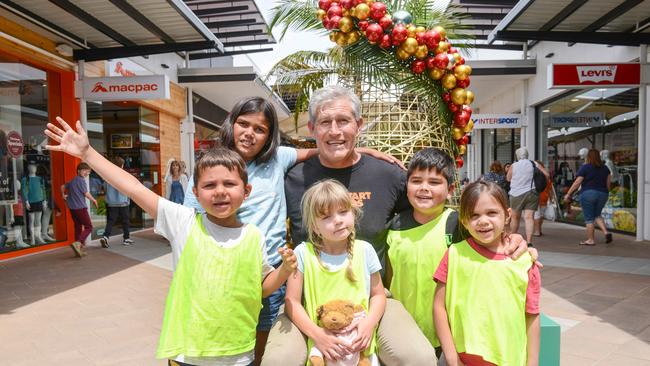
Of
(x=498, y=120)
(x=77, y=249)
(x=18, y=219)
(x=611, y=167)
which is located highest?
(x=498, y=120)

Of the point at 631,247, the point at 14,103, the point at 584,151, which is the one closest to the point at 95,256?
the point at 14,103

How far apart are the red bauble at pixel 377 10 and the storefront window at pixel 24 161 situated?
636cm

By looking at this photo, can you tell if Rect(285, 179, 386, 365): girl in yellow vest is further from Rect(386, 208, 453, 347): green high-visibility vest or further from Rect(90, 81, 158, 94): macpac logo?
Rect(90, 81, 158, 94): macpac logo

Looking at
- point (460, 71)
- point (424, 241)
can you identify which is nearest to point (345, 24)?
point (460, 71)

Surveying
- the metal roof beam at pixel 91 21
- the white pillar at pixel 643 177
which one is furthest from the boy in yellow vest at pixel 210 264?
the white pillar at pixel 643 177

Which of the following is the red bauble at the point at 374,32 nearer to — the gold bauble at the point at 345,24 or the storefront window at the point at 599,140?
the gold bauble at the point at 345,24

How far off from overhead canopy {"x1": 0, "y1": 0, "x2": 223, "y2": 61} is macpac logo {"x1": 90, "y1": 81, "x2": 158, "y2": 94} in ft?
2.28

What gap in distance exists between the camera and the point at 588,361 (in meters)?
3.00

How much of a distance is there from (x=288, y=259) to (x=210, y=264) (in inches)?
12.3

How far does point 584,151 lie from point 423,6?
30.0 feet

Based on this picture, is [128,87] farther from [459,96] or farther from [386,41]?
[459,96]

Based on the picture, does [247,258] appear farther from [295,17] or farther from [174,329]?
[295,17]

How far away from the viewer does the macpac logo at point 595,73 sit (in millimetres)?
7219

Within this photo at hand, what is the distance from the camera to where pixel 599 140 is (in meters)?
9.55
